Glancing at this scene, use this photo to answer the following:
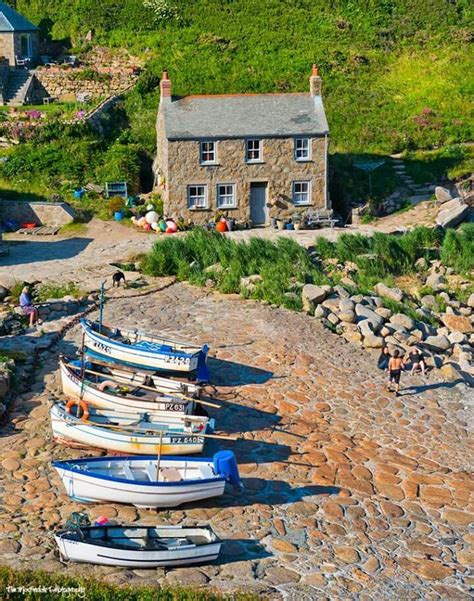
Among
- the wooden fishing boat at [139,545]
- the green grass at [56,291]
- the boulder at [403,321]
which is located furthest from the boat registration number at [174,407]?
the green grass at [56,291]

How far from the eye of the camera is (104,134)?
47.5 metres

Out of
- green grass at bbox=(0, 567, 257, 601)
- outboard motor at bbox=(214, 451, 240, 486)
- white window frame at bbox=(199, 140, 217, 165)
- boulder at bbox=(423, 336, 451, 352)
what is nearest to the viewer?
green grass at bbox=(0, 567, 257, 601)

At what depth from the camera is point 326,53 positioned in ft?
185

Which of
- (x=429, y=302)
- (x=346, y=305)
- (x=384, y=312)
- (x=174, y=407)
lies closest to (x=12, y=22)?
(x=429, y=302)

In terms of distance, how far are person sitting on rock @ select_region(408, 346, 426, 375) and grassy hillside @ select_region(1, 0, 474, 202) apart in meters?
20.2

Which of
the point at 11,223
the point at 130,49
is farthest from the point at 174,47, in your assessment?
the point at 11,223

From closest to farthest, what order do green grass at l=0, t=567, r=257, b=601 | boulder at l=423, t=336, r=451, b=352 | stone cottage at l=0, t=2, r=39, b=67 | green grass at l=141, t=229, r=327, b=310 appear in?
green grass at l=0, t=567, r=257, b=601, boulder at l=423, t=336, r=451, b=352, green grass at l=141, t=229, r=327, b=310, stone cottage at l=0, t=2, r=39, b=67

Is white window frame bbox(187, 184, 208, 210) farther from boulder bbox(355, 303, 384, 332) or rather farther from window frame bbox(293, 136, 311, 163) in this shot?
boulder bbox(355, 303, 384, 332)

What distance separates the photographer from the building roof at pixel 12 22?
53.6 meters

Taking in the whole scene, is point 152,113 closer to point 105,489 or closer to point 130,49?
point 130,49

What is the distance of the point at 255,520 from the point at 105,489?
2820 millimetres


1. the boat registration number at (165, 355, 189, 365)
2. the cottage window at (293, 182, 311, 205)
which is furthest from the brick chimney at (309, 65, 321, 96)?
the boat registration number at (165, 355, 189, 365)

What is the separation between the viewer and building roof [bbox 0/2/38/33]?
53628mm

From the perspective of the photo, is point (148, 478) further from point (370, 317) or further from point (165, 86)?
point (165, 86)
